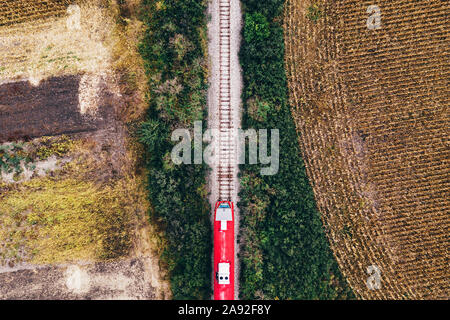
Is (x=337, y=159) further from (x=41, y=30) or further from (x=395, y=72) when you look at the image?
(x=41, y=30)

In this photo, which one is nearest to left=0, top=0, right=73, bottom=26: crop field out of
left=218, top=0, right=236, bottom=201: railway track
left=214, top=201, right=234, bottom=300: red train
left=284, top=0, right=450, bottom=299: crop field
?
left=218, top=0, right=236, bottom=201: railway track

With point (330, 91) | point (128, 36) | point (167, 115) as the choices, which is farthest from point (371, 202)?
point (128, 36)

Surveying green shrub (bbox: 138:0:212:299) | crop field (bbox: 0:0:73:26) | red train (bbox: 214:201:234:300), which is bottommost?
red train (bbox: 214:201:234:300)

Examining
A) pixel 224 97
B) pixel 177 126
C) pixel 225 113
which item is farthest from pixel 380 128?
pixel 177 126

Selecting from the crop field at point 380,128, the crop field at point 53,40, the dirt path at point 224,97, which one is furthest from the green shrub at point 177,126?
the crop field at point 380,128

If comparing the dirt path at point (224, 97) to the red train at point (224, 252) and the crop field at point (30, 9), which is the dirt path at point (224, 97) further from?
the crop field at point (30, 9)

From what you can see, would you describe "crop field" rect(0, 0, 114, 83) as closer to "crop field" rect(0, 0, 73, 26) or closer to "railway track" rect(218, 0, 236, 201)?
"crop field" rect(0, 0, 73, 26)
